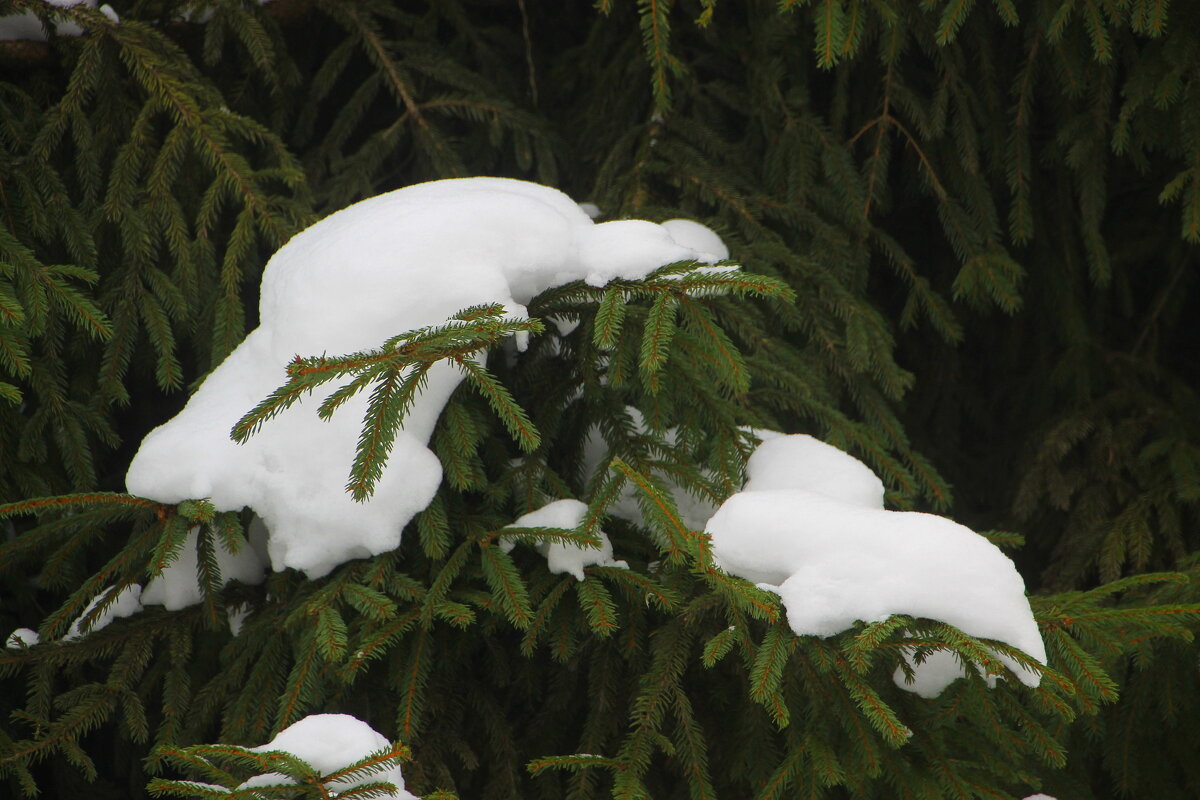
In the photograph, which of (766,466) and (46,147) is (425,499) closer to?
(766,466)

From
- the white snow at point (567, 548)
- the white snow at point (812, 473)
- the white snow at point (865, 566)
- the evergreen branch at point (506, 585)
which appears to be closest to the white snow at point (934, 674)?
the white snow at point (865, 566)

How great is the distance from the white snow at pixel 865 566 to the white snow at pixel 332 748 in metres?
0.67

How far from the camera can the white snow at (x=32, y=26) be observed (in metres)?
2.43

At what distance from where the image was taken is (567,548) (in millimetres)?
1889

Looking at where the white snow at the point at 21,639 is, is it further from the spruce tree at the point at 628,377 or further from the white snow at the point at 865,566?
the white snow at the point at 865,566

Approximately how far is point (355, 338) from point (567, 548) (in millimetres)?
583

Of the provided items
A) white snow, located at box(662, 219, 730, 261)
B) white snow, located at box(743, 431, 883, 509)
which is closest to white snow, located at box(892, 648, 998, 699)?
white snow, located at box(743, 431, 883, 509)

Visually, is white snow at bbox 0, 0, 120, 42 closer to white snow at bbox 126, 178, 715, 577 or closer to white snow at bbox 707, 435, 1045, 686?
white snow at bbox 126, 178, 715, 577

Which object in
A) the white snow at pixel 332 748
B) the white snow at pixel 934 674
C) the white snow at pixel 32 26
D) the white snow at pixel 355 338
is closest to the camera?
the white snow at pixel 332 748

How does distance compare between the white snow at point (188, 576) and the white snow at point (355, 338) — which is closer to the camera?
the white snow at point (355, 338)

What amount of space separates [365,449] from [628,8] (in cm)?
209

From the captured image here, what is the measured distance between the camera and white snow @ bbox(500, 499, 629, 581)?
1.88 meters

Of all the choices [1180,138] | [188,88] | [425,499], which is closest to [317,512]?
[425,499]

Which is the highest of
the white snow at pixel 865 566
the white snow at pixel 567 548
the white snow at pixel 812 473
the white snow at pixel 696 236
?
the white snow at pixel 696 236
